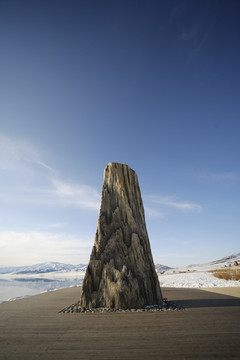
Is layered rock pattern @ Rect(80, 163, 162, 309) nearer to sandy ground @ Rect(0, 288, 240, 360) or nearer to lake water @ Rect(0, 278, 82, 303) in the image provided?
sandy ground @ Rect(0, 288, 240, 360)

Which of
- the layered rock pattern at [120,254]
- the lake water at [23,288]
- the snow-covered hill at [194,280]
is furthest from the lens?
the snow-covered hill at [194,280]

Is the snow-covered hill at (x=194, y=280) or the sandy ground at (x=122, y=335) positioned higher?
the snow-covered hill at (x=194, y=280)

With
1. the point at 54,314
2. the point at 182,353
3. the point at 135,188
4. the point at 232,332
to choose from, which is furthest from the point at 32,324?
the point at 135,188

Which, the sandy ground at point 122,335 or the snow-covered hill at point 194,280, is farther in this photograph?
the snow-covered hill at point 194,280

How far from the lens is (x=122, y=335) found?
154 inches

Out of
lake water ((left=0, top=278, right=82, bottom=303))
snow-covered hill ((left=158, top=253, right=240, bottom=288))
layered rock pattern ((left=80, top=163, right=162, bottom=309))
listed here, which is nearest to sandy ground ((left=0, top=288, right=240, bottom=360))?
layered rock pattern ((left=80, top=163, right=162, bottom=309))

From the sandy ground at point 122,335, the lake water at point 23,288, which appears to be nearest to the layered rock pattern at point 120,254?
the sandy ground at point 122,335

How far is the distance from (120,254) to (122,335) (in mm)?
3207

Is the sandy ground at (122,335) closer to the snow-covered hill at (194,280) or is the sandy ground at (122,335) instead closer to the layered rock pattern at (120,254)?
the layered rock pattern at (120,254)

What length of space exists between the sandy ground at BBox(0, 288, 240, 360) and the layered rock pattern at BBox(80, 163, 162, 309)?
0.81m

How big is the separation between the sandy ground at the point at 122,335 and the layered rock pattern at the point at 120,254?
810mm

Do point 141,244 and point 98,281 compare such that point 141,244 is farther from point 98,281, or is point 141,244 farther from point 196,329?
point 196,329

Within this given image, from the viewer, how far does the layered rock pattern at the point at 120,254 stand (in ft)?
21.4

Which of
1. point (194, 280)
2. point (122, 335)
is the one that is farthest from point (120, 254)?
point (194, 280)
